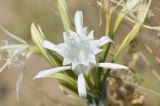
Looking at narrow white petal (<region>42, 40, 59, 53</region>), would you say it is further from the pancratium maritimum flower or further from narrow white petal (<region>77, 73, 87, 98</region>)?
narrow white petal (<region>77, 73, 87, 98</region>)

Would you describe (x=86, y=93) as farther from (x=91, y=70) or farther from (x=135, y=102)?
(x=135, y=102)

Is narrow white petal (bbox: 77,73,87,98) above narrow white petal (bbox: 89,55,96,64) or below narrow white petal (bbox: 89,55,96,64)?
below

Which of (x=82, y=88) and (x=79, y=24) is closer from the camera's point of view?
(x=82, y=88)

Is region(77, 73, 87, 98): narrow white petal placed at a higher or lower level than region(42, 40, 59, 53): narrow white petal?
lower

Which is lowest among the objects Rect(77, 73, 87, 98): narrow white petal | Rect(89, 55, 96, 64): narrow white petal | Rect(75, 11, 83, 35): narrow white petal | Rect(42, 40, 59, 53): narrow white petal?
Rect(77, 73, 87, 98): narrow white petal

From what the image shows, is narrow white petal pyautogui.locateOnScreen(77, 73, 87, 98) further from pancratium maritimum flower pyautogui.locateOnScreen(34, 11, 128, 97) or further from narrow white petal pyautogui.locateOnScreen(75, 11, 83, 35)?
narrow white petal pyautogui.locateOnScreen(75, 11, 83, 35)

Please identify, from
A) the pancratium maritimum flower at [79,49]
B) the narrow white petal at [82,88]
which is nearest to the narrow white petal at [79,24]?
the pancratium maritimum flower at [79,49]

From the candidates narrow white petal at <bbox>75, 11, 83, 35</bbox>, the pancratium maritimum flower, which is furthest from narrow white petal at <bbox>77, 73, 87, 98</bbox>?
narrow white petal at <bbox>75, 11, 83, 35</bbox>

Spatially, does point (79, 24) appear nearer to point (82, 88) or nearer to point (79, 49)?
point (79, 49)

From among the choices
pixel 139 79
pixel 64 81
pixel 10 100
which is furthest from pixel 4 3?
pixel 64 81

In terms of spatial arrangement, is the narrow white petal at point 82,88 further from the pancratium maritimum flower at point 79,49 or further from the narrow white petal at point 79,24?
the narrow white petal at point 79,24

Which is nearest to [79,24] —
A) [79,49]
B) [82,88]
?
[79,49]
